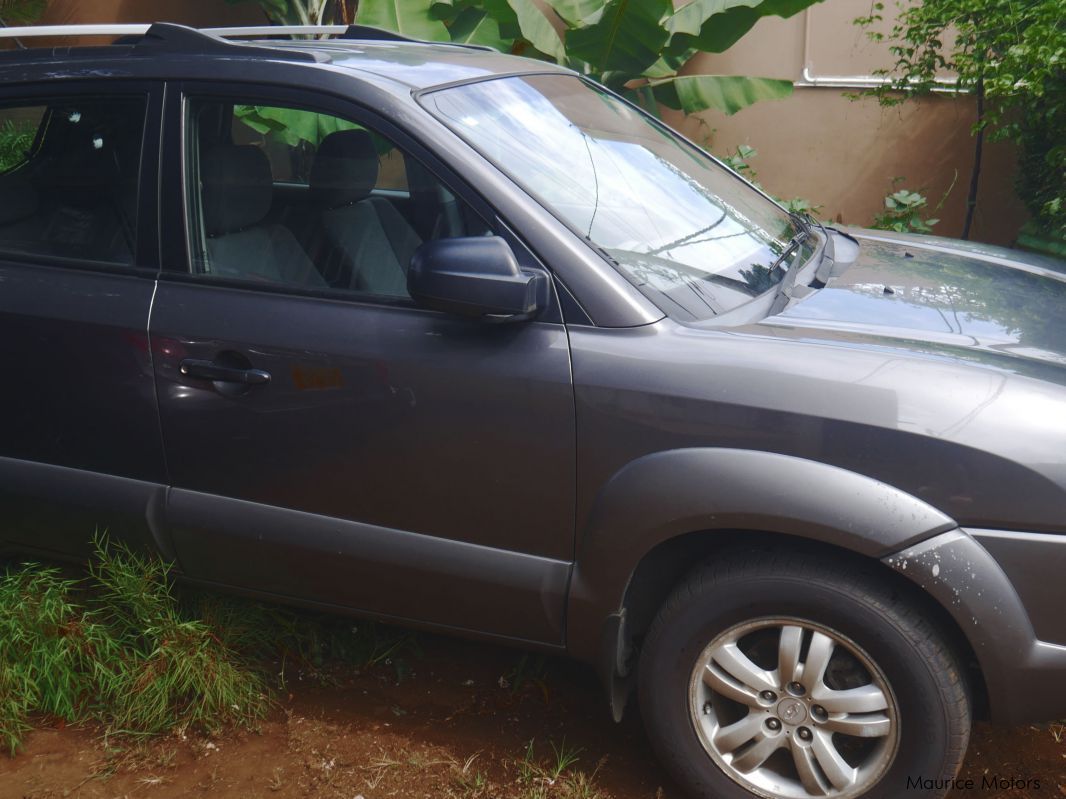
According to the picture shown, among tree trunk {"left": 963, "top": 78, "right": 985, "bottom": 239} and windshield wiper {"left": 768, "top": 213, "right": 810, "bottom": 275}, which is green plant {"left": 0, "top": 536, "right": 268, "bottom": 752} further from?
tree trunk {"left": 963, "top": 78, "right": 985, "bottom": 239}

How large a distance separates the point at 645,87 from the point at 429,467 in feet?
19.1

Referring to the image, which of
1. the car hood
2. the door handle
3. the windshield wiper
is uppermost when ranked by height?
the windshield wiper

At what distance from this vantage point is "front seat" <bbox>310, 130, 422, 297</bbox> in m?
2.82

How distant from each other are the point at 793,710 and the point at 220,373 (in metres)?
1.62

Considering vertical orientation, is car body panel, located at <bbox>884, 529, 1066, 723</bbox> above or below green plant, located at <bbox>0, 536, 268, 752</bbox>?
above

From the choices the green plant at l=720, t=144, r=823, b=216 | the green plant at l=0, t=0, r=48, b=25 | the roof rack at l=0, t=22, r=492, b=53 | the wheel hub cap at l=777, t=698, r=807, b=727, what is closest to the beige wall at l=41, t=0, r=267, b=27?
the green plant at l=0, t=0, r=48, b=25

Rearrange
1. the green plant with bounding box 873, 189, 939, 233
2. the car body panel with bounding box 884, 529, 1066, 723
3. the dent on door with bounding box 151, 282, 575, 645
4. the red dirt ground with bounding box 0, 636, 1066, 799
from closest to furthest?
the car body panel with bounding box 884, 529, 1066, 723 < the dent on door with bounding box 151, 282, 575, 645 < the red dirt ground with bounding box 0, 636, 1066, 799 < the green plant with bounding box 873, 189, 939, 233

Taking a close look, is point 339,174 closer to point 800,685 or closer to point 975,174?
point 800,685

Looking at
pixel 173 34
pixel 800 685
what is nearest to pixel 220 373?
pixel 173 34

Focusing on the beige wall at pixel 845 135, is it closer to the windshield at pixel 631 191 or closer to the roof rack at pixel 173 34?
the windshield at pixel 631 191

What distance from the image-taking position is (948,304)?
2828 millimetres

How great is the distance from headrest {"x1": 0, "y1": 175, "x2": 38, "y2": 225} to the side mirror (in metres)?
1.49

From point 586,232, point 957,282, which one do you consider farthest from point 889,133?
point 586,232

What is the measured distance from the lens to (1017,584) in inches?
86.6
